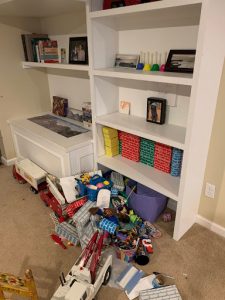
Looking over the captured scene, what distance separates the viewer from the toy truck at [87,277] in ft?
3.78

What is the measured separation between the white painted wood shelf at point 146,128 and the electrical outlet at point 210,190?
442 mm

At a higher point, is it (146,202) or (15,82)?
(15,82)

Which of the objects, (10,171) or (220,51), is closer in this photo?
(220,51)

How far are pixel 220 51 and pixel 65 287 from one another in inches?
59.3

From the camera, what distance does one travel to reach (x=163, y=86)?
1.72 meters

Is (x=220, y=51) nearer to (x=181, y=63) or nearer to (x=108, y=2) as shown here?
(x=181, y=63)

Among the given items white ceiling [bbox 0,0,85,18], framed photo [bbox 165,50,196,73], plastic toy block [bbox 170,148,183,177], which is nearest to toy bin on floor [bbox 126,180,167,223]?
plastic toy block [bbox 170,148,183,177]

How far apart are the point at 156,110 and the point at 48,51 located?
1331mm

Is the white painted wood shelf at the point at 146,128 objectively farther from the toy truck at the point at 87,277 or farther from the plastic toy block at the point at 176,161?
the toy truck at the point at 87,277

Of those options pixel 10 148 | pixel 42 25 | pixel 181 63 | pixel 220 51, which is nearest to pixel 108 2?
pixel 181 63

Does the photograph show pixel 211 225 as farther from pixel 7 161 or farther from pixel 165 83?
pixel 7 161

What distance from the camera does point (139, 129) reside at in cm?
167

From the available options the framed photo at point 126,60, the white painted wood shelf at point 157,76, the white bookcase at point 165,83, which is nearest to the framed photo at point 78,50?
the white bookcase at point 165,83

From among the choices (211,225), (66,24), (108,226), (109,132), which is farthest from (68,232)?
(66,24)
